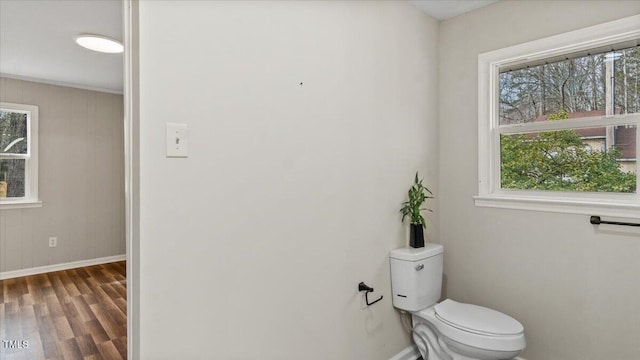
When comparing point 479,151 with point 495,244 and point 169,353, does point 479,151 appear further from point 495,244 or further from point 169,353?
point 169,353

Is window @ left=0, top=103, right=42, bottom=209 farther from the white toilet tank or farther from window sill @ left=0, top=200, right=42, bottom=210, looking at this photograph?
the white toilet tank

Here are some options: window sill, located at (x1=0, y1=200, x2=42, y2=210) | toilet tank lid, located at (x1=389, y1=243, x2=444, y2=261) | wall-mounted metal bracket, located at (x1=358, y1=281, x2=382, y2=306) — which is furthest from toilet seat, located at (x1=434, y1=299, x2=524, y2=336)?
window sill, located at (x1=0, y1=200, x2=42, y2=210)

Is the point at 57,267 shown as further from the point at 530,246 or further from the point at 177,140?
the point at 530,246

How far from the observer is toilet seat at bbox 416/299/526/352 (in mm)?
1648

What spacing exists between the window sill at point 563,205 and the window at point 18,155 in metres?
4.92

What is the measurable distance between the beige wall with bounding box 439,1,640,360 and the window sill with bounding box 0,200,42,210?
15.2 ft

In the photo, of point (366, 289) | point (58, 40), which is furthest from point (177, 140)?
point (58, 40)

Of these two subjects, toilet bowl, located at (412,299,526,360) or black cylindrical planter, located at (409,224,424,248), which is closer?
toilet bowl, located at (412,299,526,360)

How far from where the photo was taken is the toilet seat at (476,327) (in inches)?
64.9

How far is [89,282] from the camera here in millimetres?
3775

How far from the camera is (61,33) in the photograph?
2.72 metres

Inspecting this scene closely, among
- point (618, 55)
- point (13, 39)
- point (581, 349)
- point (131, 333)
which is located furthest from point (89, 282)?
point (618, 55)

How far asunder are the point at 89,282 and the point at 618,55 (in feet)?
16.5

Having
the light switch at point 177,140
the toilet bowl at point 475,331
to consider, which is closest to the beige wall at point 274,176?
the light switch at point 177,140
